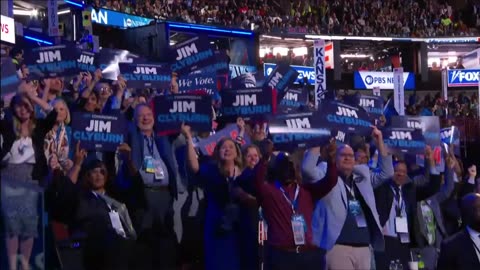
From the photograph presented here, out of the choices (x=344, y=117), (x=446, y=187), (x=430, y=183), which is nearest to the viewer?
(x=344, y=117)

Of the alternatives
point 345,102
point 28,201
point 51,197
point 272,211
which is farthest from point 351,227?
point 28,201

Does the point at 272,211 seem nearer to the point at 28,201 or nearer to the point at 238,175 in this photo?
the point at 238,175

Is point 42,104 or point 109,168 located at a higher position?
point 42,104

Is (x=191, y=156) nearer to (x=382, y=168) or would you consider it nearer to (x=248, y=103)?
(x=248, y=103)

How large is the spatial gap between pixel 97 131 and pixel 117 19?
59.8 ft

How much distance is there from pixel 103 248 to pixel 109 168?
3.39 feet

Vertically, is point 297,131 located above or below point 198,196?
above

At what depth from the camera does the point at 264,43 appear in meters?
31.9

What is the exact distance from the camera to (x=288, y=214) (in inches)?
317

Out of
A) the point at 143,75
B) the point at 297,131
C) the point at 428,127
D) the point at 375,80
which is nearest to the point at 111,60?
the point at 143,75

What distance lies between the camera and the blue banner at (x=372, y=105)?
1093 cm

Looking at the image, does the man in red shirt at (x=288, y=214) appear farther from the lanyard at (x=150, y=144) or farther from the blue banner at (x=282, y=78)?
the blue banner at (x=282, y=78)

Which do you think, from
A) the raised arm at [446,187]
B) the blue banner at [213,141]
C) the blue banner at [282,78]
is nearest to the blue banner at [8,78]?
the blue banner at [213,141]

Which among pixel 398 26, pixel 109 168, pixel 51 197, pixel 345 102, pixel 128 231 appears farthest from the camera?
pixel 398 26
